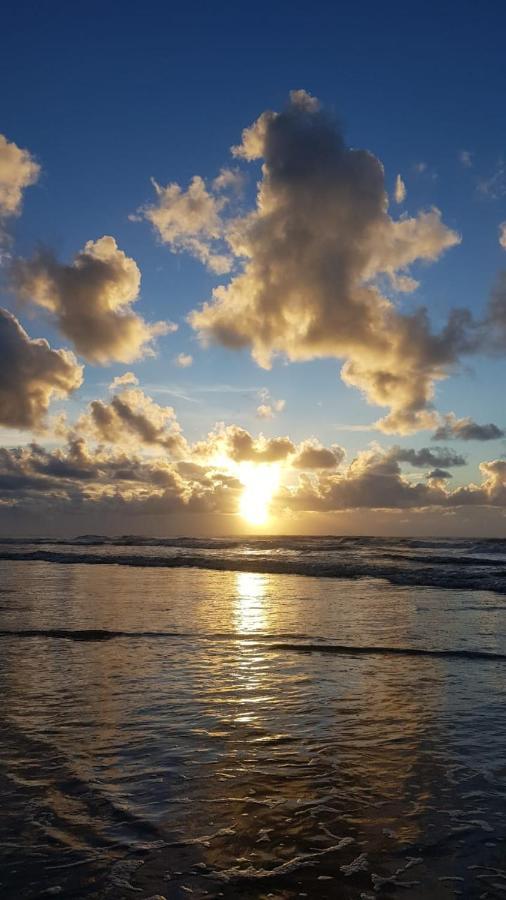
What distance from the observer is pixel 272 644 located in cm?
1348

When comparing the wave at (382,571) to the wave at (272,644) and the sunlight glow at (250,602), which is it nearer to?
the sunlight glow at (250,602)

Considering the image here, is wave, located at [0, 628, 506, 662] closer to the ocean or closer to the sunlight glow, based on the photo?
the ocean

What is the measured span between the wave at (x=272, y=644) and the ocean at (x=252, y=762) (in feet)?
0.24

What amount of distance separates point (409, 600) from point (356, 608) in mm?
3450

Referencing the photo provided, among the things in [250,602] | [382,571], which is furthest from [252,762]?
[382,571]

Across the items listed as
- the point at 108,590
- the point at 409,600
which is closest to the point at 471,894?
the point at 409,600

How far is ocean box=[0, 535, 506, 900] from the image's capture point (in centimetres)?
459

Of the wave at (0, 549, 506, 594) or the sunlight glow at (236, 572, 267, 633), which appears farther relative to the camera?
the wave at (0, 549, 506, 594)

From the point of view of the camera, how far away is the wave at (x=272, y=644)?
1246cm

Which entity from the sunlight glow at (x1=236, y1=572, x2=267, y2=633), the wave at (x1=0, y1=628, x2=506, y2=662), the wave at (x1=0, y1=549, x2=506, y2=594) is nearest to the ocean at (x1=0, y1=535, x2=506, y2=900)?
the wave at (x1=0, y1=628, x2=506, y2=662)

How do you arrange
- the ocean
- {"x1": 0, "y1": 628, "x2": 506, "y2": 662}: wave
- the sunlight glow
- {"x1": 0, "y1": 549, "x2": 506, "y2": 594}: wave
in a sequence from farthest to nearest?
{"x1": 0, "y1": 549, "x2": 506, "y2": 594}: wave, the sunlight glow, {"x1": 0, "y1": 628, "x2": 506, "y2": 662}: wave, the ocean

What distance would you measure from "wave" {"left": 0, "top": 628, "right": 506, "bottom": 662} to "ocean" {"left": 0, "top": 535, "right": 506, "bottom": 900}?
74 mm

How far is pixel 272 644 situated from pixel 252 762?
269 inches

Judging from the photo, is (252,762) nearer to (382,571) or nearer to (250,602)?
(250,602)
